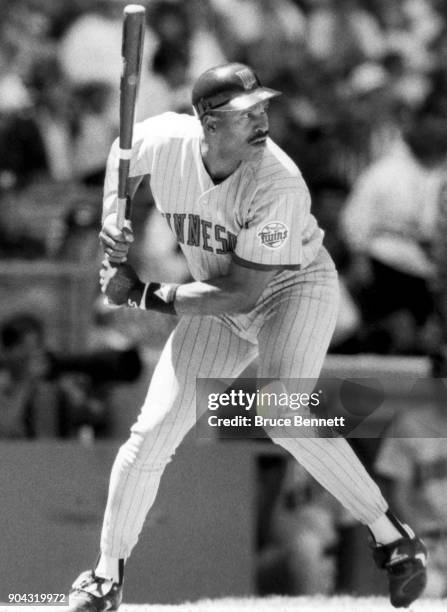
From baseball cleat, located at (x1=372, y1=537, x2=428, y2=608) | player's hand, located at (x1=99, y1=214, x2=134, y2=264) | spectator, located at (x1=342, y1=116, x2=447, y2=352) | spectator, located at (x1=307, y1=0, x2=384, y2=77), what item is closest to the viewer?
player's hand, located at (x1=99, y1=214, x2=134, y2=264)

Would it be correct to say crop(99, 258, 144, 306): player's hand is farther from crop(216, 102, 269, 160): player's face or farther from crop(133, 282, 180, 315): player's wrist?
crop(216, 102, 269, 160): player's face

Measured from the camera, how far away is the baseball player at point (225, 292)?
13.0 feet

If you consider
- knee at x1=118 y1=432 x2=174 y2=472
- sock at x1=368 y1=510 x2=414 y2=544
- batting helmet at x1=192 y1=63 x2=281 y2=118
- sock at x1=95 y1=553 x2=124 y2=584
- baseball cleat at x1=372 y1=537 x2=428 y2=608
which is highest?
batting helmet at x1=192 y1=63 x2=281 y2=118

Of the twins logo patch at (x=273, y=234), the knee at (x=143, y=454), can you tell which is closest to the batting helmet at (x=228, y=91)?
the twins logo patch at (x=273, y=234)

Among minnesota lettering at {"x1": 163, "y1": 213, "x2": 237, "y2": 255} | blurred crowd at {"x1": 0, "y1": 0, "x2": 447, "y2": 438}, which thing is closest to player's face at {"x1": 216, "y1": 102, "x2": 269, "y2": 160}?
minnesota lettering at {"x1": 163, "y1": 213, "x2": 237, "y2": 255}

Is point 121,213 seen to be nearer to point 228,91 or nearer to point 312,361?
point 228,91

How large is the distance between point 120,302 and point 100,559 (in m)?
0.86

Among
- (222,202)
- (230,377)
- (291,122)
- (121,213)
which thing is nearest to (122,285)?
(121,213)

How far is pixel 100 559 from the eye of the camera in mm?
4172

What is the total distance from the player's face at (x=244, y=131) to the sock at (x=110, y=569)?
138 cm

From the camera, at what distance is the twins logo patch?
13.0ft

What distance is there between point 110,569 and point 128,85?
5.16ft

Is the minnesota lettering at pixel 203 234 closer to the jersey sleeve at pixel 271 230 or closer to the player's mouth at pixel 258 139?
the jersey sleeve at pixel 271 230

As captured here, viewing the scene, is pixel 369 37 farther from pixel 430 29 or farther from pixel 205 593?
pixel 205 593
